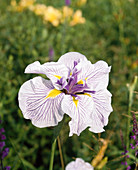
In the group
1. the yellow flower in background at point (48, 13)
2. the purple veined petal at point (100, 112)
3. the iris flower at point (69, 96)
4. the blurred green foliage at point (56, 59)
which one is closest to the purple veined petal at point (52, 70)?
the iris flower at point (69, 96)

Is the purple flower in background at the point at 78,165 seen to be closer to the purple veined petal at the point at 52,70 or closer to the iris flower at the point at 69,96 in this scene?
the iris flower at the point at 69,96

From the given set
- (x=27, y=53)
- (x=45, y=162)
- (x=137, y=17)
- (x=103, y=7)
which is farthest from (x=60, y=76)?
(x=103, y=7)

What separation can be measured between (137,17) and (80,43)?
4.89 ft

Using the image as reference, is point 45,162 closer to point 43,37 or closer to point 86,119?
point 86,119

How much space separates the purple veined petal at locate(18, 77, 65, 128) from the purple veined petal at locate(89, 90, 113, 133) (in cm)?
12

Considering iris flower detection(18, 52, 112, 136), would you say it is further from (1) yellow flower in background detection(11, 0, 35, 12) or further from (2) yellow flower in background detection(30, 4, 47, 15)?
(1) yellow flower in background detection(11, 0, 35, 12)

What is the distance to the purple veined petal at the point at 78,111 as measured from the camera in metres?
0.72

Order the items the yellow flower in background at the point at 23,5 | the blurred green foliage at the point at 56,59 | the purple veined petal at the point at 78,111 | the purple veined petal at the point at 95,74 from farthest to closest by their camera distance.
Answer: the yellow flower in background at the point at 23,5
the blurred green foliage at the point at 56,59
the purple veined petal at the point at 95,74
the purple veined petal at the point at 78,111

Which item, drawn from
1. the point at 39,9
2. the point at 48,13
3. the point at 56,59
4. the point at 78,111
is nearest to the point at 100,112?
the point at 78,111

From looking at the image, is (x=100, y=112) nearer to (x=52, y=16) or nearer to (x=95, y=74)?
(x=95, y=74)

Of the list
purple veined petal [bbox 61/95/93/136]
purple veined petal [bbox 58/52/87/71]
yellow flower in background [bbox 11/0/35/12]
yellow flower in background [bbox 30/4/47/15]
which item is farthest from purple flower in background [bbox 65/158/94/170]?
yellow flower in background [bbox 11/0/35/12]

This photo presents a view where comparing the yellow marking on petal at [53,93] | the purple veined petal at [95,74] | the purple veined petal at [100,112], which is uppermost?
the purple veined petal at [95,74]

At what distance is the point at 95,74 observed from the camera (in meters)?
0.86

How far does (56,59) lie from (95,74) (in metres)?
1.39
